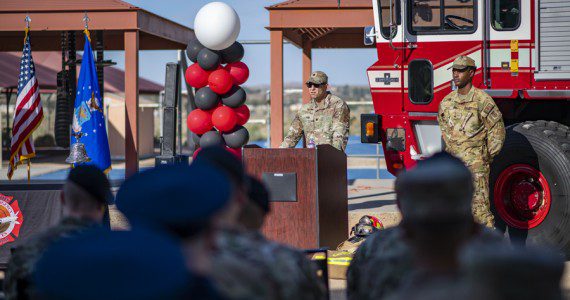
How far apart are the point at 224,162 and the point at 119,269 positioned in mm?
1421

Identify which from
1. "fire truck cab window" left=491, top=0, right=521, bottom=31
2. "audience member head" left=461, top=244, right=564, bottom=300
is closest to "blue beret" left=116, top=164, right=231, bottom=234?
"audience member head" left=461, top=244, right=564, bottom=300

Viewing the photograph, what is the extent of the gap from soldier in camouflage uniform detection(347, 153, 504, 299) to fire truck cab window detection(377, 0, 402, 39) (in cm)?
669

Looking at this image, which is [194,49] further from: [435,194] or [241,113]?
[435,194]

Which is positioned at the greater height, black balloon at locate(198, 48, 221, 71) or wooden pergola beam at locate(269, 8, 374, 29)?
wooden pergola beam at locate(269, 8, 374, 29)

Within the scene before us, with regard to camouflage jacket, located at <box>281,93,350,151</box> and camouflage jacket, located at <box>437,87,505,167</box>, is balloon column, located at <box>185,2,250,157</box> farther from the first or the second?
camouflage jacket, located at <box>437,87,505,167</box>

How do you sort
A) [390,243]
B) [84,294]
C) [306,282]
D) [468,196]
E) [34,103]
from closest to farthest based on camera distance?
[84,294], [468,196], [306,282], [390,243], [34,103]

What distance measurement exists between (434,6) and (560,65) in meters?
1.47

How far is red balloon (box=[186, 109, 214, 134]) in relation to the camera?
15.1 metres

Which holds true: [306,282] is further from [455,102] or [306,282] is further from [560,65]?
[560,65]

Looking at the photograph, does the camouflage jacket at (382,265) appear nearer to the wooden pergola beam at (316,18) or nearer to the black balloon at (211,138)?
the black balloon at (211,138)

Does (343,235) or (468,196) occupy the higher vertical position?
(468,196)

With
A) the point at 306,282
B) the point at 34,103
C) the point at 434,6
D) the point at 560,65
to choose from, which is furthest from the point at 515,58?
the point at 34,103

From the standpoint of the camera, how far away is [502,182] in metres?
8.94

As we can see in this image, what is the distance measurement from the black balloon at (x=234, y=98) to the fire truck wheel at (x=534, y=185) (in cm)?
679
